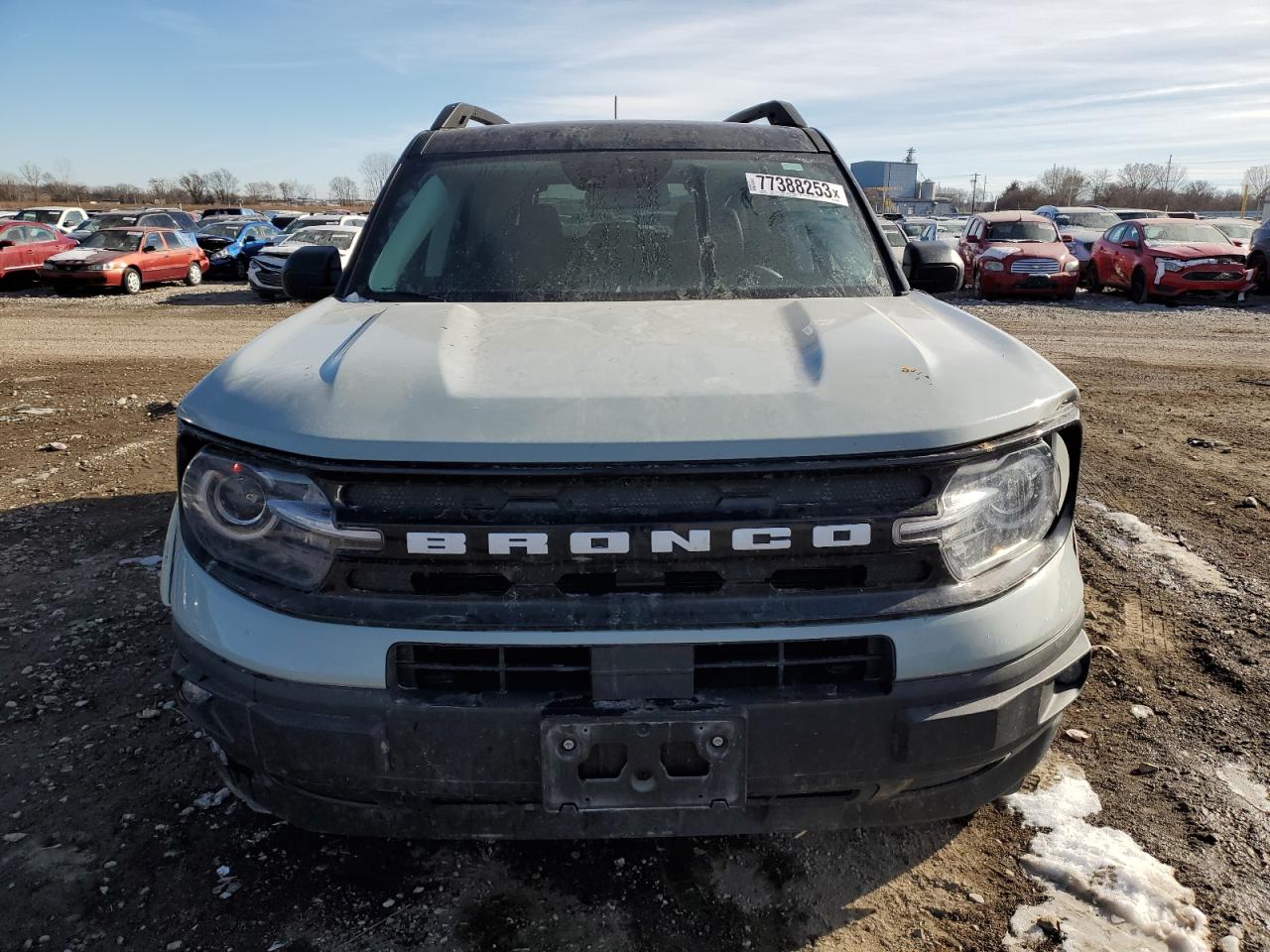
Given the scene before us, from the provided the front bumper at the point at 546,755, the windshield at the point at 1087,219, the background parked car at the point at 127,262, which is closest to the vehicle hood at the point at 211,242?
the background parked car at the point at 127,262

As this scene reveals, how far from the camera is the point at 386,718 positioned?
1.83 metres

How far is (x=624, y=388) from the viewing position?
6.56 feet

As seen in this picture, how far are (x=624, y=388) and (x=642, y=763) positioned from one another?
78 cm

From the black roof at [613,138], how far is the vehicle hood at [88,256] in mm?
19648

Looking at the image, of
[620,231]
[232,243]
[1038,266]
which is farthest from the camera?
[232,243]

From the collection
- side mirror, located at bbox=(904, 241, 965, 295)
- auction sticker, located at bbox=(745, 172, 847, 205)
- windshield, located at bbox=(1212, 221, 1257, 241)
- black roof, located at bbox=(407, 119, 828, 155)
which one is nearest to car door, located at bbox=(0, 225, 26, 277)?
black roof, located at bbox=(407, 119, 828, 155)

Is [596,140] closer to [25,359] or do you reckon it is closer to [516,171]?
[516,171]

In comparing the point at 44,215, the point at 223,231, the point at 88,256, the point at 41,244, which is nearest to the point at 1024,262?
the point at 88,256

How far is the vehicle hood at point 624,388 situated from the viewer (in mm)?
1862

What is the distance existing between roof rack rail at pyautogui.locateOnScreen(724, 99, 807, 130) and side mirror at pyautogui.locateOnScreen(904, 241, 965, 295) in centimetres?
68

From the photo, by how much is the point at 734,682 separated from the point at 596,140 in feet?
7.52

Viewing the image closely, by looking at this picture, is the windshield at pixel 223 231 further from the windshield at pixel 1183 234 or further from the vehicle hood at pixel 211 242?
the windshield at pixel 1183 234

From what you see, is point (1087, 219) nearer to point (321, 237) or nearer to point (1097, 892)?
point (321, 237)

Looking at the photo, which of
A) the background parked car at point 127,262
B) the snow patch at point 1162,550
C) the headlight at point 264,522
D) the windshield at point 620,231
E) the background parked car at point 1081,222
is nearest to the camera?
the headlight at point 264,522
